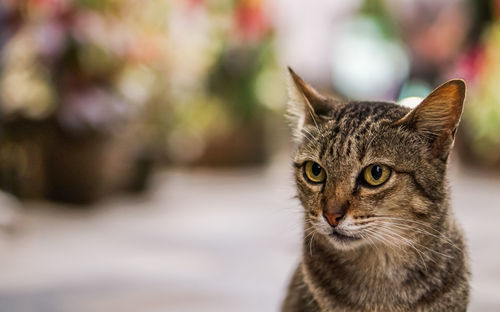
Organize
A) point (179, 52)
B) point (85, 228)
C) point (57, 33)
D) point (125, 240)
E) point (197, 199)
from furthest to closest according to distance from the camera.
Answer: point (179, 52), point (197, 199), point (57, 33), point (85, 228), point (125, 240)

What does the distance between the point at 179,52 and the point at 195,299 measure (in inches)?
133

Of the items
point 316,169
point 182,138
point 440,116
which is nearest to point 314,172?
point 316,169

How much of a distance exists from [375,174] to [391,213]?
0.08 meters

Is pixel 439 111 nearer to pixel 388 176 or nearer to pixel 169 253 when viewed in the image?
pixel 388 176

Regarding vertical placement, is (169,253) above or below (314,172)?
below

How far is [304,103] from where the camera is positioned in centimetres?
134

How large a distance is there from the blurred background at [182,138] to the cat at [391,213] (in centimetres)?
17

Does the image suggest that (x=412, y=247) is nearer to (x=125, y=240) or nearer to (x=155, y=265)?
(x=155, y=265)

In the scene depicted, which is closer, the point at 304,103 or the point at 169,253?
the point at 304,103

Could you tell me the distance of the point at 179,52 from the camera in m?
5.09

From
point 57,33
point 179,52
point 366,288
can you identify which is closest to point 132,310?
point 366,288

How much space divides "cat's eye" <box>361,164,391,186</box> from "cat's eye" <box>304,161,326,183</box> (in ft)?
0.29

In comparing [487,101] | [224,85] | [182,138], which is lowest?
[182,138]

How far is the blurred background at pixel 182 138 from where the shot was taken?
2.22 m
